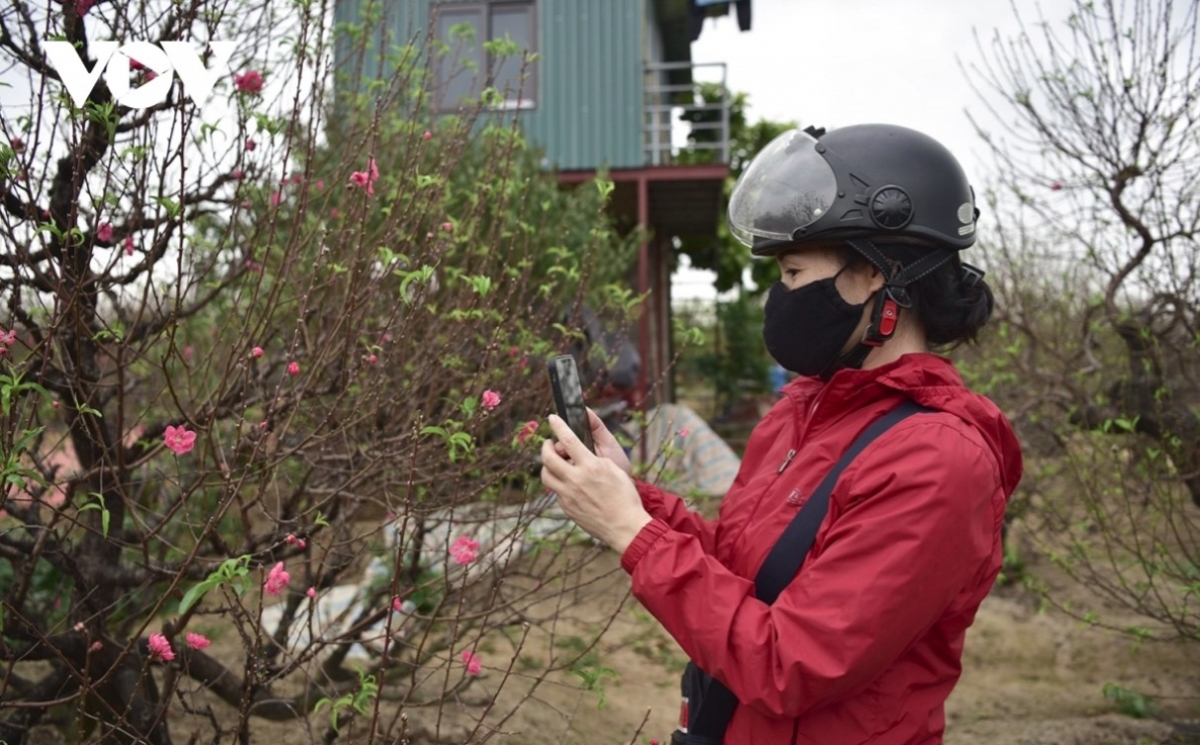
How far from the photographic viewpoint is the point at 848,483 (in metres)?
1.83

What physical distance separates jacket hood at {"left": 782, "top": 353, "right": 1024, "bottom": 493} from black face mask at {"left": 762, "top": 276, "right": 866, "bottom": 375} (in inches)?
2.8

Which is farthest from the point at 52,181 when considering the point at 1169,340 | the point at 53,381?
the point at 1169,340

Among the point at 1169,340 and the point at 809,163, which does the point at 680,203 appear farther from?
the point at 809,163

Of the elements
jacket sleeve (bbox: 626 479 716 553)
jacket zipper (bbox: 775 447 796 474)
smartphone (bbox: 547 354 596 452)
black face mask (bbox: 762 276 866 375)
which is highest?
black face mask (bbox: 762 276 866 375)

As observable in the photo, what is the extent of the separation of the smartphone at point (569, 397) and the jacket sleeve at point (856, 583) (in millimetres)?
364

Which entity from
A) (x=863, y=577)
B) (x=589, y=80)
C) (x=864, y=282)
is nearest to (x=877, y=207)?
(x=864, y=282)

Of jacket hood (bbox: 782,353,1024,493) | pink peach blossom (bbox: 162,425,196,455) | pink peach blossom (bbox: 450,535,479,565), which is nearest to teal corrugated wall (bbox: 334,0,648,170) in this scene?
pink peach blossom (bbox: 450,535,479,565)

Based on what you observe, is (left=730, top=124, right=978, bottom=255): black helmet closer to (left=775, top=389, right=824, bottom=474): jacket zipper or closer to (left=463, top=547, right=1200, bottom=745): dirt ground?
(left=775, top=389, right=824, bottom=474): jacket zipper

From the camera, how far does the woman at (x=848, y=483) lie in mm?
1726

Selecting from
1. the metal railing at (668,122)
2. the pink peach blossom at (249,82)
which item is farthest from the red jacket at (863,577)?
the metal railing at (668,122)

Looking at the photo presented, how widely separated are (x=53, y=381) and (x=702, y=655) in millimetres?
2213

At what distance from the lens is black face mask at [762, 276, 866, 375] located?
6.86 ft

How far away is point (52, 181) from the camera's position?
3268 millimetres

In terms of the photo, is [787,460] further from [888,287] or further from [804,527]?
[888,287]
